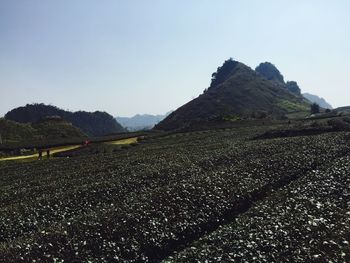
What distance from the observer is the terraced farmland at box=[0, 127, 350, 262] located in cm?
2333

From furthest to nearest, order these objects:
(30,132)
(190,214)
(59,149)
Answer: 1. (30,132)
2. (59,149)
3. (190,214)

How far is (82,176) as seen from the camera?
170 feet

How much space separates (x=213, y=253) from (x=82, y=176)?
3226cm

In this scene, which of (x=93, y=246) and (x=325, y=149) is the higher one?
(x=325, y=149)

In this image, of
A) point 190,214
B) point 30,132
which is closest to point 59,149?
point 190,214

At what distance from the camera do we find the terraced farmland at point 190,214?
23328mm

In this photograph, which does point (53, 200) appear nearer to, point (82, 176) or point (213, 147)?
point (82, 176)

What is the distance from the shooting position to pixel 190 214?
3081 centimetres

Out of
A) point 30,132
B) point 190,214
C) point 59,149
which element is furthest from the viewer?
point 30,132

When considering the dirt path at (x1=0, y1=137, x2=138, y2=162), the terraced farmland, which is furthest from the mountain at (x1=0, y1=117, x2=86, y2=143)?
the terraced farmland

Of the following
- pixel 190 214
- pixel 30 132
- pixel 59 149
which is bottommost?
pixel 190 214

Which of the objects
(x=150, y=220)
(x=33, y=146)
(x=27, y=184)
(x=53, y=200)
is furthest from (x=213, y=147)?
(x=33, y=146)

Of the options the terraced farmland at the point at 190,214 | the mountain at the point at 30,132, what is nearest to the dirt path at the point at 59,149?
the terraced farmland at the point at 190,214

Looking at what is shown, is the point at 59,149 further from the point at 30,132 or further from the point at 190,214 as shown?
the point at 30,132
